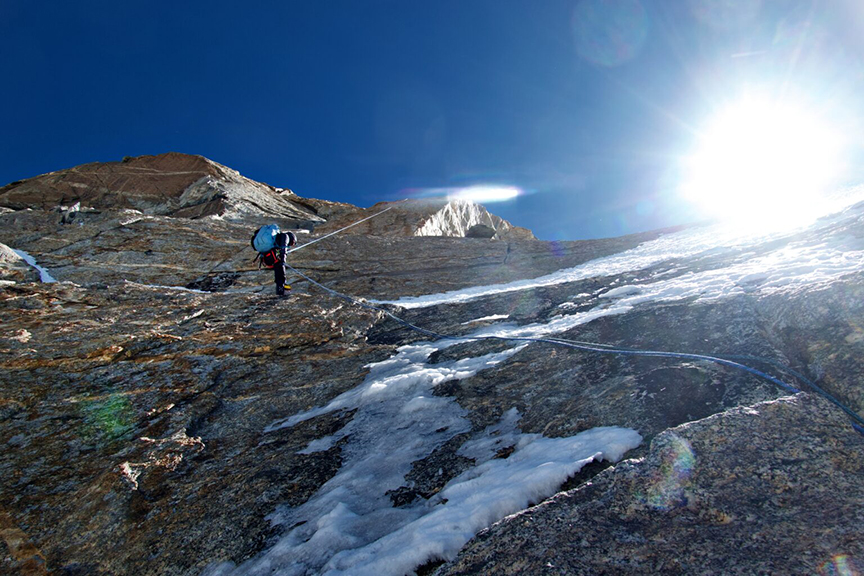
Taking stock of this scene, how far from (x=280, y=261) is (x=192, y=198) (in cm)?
2090

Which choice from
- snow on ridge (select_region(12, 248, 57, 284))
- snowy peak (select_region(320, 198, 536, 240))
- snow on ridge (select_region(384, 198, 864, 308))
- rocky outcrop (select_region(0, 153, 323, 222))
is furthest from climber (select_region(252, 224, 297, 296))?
rocky outcrop (select_region(0, 153, 323, 222))

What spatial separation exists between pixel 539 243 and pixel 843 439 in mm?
18182

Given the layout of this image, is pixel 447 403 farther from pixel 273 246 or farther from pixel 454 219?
pixel 454 219

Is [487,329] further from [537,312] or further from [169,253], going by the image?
[169,253]

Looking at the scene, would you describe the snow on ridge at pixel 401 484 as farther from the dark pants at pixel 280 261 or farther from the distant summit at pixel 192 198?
the distant summit at pixel 192 198

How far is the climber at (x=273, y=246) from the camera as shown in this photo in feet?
41.8

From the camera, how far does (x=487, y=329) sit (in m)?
10.8

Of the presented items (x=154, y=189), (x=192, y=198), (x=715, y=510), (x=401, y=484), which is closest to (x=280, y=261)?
(x=401, y=484)

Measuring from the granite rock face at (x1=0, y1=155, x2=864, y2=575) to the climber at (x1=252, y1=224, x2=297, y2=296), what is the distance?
3.18 feet

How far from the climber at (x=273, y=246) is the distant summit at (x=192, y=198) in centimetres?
1358

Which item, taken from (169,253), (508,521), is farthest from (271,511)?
(169,253)

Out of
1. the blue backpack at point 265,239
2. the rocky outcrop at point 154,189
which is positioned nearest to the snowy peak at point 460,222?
the rocky outcrop at point 154,189

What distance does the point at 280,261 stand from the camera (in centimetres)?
1303

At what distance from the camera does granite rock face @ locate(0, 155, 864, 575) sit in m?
3.39
